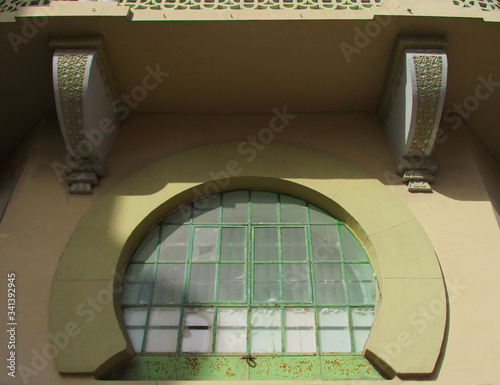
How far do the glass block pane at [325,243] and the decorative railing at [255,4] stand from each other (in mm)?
2390

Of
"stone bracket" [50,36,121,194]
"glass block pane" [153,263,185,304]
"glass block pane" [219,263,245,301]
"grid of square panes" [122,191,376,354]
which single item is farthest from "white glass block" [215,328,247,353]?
"stone bracket" [50,36,121,194]

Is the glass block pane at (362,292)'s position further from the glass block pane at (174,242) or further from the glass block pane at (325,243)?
the glass block pane at (174,242)

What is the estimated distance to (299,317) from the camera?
4867mm

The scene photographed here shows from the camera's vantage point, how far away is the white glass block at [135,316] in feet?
16.0

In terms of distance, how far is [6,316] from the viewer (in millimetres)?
4629

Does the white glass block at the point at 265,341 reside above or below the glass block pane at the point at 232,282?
below

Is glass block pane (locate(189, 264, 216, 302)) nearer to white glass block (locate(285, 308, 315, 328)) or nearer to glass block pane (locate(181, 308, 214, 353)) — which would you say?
glass block pane (locate(181, 308, 214, 353))

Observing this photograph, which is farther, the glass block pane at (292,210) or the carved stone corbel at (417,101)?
the glass block pane at (292,210)

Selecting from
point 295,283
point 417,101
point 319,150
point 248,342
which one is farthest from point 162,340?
point 417,101

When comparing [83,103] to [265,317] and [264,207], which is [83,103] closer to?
[264,207]

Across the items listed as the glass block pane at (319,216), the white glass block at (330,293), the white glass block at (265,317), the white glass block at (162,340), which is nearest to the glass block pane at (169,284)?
the white glass block at (162,340)

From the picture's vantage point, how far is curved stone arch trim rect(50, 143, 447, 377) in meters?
4.42

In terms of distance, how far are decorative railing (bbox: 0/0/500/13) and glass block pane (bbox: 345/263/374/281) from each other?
2.77 meters

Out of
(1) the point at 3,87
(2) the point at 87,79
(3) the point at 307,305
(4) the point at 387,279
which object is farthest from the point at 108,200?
(4) the point at 387,279
